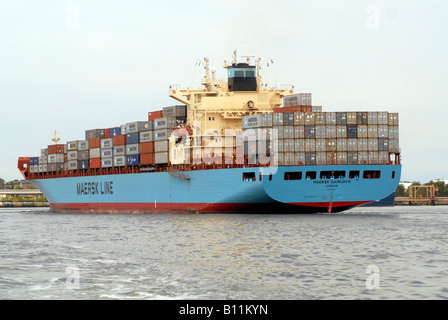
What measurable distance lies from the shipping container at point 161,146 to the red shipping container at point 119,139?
26.7 ft

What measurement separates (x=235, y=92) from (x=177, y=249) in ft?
144

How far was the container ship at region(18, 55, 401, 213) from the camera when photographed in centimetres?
6550

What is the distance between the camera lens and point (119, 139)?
89000mm

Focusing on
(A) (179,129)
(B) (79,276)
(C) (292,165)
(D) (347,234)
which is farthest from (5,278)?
(A) (179,129)

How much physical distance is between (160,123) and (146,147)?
404cm

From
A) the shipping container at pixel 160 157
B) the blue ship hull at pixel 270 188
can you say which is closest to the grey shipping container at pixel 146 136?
the shipping container at pixel 160 157

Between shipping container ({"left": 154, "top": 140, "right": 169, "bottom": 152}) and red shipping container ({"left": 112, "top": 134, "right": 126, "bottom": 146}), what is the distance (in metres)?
8.13

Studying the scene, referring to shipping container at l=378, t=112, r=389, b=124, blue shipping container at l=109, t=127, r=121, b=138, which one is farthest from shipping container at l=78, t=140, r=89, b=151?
shipping container at l=378, t=112, r=389, b=124

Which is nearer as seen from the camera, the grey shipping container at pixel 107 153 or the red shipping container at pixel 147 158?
the red shipping container at pixel 147 158

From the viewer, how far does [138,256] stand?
3238cm

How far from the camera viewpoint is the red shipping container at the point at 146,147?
82.4 m

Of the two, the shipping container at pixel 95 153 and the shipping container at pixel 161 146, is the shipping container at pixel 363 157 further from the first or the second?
the shipping container at pixel 95 153
